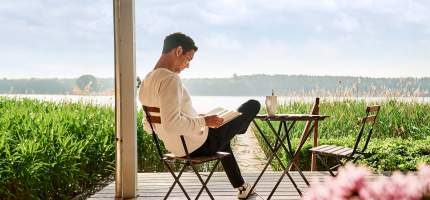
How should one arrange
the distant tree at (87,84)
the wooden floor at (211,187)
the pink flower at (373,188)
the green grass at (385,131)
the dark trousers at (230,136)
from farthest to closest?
the distant tree at (87,84), the green grass at (385,131), the wooden floor at (211,187), the dark trousers at (230,136), the pink flower at (373,188)

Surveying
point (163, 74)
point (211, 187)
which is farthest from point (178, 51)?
point (211, 187)

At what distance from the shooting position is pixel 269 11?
1806 cm

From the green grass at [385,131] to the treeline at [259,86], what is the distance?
0.33 metres

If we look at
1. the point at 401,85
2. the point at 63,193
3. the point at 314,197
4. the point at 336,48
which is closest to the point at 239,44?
the point at 336,48

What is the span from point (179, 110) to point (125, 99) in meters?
0.99

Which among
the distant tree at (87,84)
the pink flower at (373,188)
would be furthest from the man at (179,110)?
the distant tree at (87,84)

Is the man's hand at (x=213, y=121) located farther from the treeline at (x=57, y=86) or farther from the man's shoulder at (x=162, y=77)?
the treeline at (x=57, y=86)

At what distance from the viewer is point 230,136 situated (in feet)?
12.3

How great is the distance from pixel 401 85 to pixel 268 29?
29.3 feet

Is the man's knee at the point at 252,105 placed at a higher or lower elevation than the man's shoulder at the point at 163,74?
lower

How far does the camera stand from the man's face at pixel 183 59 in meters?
3.50

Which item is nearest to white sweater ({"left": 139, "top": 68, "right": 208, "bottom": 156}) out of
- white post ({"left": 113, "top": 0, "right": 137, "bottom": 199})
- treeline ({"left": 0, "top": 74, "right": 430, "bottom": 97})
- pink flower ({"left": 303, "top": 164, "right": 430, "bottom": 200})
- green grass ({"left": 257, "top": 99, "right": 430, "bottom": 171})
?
white post ({"left": 113, "top": 0, "right": 137, "bottom": 199})

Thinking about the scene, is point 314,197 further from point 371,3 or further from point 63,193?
point 371,3

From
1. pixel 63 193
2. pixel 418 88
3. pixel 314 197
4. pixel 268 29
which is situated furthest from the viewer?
pixel 268 29
